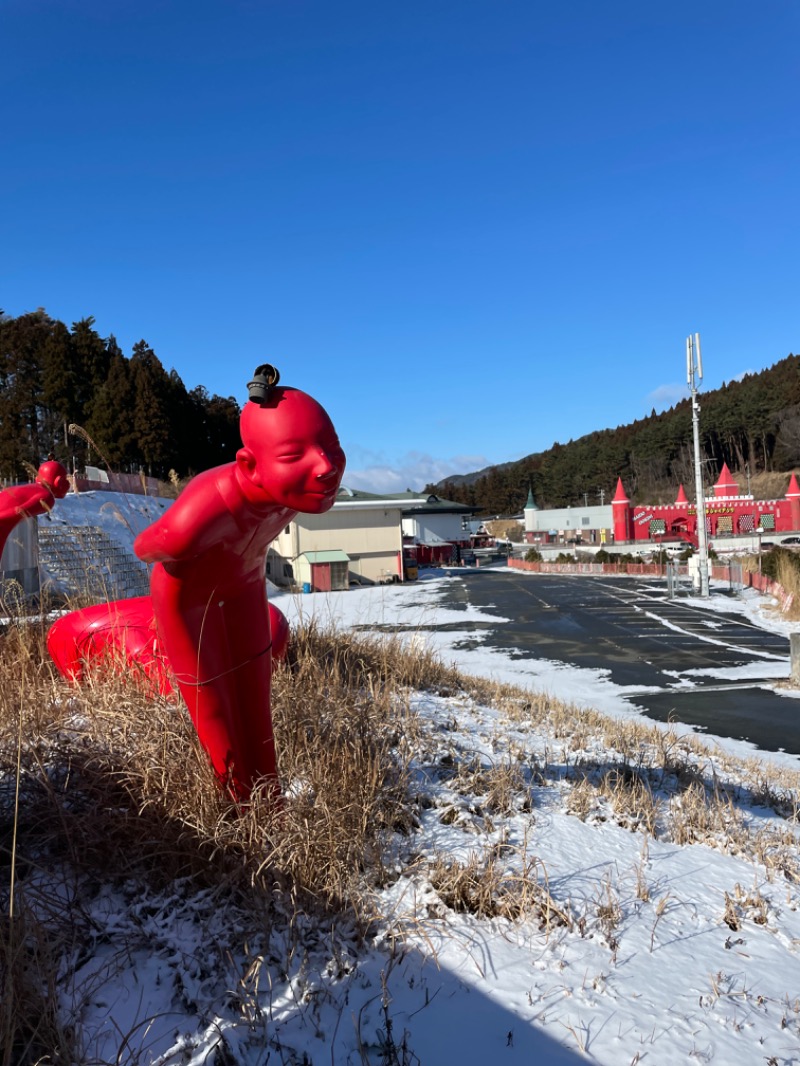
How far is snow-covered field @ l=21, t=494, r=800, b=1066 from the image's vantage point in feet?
6.58

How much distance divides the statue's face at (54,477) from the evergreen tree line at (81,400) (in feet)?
105

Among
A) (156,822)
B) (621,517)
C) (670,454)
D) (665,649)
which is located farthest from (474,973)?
(670,454)

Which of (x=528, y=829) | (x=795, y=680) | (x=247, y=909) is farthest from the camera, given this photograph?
(x=795, y=680)

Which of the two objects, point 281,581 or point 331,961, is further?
point 281,581

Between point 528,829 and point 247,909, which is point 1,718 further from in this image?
point 528,829

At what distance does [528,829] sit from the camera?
3.23 meters

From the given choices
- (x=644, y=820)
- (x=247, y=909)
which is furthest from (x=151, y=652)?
(x=644, y=820)

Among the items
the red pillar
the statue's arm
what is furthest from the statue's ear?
the red pillar

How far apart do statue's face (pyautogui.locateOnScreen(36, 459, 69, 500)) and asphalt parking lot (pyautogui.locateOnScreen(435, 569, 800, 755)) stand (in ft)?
24.5

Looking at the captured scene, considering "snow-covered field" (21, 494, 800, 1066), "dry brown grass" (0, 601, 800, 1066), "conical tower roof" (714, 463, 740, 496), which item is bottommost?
"snow-covered field" (21, 494, 800, 1066)

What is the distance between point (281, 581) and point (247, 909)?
34044 mm

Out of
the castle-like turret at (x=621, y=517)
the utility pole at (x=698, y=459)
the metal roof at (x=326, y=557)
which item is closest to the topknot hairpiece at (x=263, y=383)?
the utility pole at (x=698, y=459)

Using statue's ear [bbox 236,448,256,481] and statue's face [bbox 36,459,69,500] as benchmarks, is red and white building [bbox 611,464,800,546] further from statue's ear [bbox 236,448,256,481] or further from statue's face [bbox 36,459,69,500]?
statue's ear [bbox 236,448,256,481]

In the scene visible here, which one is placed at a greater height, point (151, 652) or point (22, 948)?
point (151, 652)
